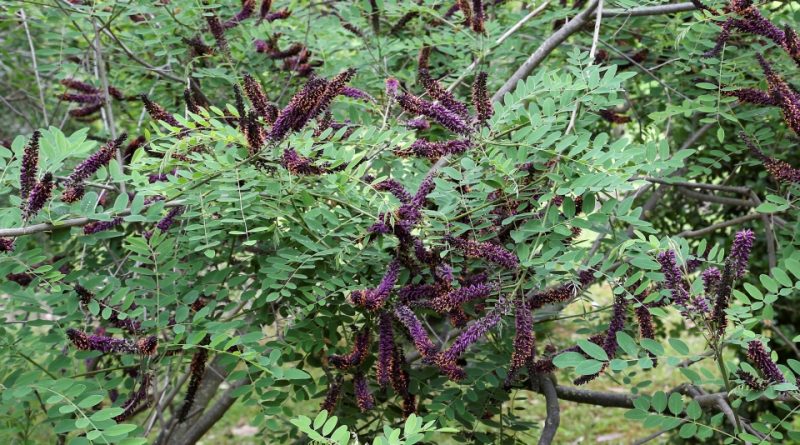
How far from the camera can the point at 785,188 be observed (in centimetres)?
263

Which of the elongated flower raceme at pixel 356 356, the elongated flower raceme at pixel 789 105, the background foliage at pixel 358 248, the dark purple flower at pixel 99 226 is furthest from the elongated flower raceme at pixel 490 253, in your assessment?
the dark purple flower at pixel 99 226

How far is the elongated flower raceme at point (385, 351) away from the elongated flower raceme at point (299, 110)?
0.55m

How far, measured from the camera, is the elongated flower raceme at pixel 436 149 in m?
1.97

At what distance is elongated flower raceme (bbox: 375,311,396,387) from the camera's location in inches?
78.0

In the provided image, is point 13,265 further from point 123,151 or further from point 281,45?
point 281,45

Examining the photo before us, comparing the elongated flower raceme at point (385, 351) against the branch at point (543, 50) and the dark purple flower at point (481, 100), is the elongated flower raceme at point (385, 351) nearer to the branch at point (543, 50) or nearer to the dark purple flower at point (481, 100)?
the dark purple flower at point (481, 100)

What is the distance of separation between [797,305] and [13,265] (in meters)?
4.05

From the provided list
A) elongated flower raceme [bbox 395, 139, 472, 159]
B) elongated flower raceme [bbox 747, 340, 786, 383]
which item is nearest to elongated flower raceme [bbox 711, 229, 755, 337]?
elongated flower raceme [bbox 747, 340, 786, 383]

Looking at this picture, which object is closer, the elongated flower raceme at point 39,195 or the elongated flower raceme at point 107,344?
the elongated flower raceme at point 39,195

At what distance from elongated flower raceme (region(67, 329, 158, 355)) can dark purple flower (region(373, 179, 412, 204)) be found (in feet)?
2.15

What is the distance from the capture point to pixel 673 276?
67.8 inches

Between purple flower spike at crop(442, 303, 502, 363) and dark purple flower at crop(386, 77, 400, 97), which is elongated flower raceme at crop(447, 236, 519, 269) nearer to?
purple flower spike at crop(442, 303, 502, 363)

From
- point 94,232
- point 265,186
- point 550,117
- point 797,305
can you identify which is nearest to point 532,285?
point 550,117

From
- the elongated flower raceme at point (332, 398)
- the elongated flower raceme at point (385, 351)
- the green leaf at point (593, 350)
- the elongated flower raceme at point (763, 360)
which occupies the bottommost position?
the elongated flower raceme at point (332, 398)
